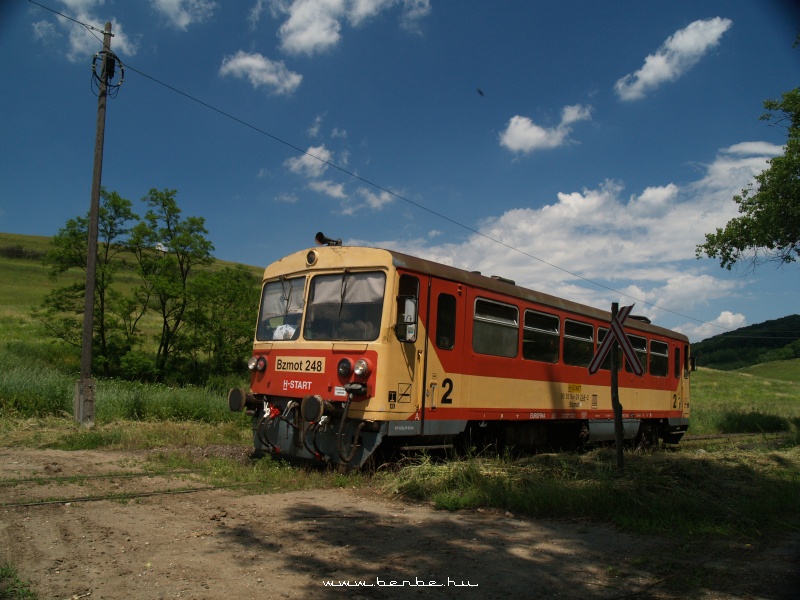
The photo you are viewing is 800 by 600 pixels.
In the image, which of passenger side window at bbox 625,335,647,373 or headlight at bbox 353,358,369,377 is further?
passenger side window at bbox 625,335,647,373

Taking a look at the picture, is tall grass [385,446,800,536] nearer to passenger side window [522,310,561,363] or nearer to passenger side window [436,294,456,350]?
passenger side window [436,294,456,350]

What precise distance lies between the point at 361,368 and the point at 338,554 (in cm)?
321

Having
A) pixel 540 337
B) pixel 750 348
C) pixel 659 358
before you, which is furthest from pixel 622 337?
pixel 750 348

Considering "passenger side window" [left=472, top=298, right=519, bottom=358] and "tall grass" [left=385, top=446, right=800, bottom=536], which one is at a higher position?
"passenger side window" [left=472, top=298, right=519, bottom=358]

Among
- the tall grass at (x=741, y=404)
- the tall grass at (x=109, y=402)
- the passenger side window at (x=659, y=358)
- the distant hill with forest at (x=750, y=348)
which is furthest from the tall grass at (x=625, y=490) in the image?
the distant hill with forest at (x=750, y=348)

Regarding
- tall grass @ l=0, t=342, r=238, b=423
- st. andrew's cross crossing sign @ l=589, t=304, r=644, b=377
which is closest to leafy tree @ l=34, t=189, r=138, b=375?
tall grass @ l=0, t=342, r=238, b=423

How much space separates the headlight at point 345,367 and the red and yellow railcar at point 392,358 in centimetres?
2

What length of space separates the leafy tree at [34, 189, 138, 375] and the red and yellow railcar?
16036 millimetres

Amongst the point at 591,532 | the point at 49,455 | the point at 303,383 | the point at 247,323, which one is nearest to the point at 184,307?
the point at 247,323

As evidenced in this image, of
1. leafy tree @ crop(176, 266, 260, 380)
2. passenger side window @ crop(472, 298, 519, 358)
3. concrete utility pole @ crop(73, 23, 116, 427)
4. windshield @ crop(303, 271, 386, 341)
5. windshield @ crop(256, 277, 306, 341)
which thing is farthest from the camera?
leafy tree @ crop(176, 266, 260, 380)

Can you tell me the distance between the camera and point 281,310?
964 cm

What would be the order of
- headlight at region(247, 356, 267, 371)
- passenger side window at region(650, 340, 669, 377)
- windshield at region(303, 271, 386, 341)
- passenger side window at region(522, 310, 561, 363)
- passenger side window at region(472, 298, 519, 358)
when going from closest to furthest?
windshield at region(303, 271, 386, 341) → headlight at region(247, 356, 267, 371) → passenger side window at region(472, 298, 519, 358) → passenger side window at region(522, 310, 561, 363) → passenger side window at region(650, 340, 669, 377)

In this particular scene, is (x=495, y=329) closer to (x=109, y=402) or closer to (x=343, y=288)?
(x=343, y=288)

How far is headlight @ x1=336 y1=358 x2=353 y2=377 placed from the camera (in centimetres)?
807
